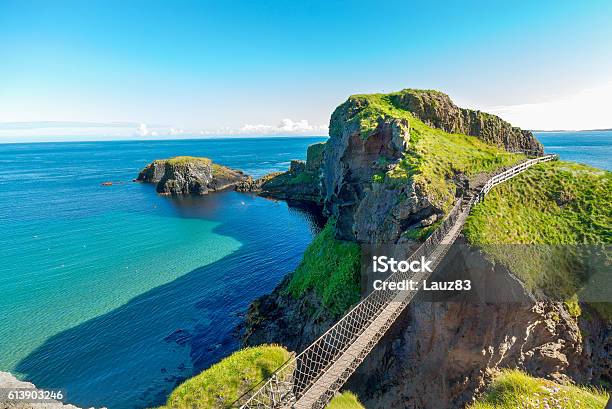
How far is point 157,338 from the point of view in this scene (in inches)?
1180

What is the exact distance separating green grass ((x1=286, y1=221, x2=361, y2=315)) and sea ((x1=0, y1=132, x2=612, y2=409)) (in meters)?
7.29

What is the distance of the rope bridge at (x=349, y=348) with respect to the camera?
12367 mm

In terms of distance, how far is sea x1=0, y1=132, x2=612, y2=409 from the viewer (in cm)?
2614

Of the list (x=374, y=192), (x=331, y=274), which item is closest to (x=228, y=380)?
(x=331, y=274)

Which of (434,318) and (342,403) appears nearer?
(342,403)

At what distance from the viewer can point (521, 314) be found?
58.8 feet

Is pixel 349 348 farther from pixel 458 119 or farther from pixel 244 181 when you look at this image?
pixel 244 181

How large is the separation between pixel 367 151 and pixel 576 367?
74.8 feet

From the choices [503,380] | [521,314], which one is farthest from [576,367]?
[503,380]

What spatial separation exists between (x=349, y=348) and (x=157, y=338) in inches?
911

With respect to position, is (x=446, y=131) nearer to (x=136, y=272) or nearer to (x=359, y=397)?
(x=359, y=397)

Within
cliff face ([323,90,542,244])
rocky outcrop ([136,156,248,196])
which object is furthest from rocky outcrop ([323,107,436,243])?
rocky outcrop ([136,156,248,196])

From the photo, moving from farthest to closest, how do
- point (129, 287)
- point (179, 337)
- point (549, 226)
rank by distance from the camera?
point (129, 287) < point (179, 337) < point (549, 226)

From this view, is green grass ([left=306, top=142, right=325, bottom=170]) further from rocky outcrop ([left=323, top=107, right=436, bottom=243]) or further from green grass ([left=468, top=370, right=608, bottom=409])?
green grass ([left=468, top=370, right=608, bottom=409])
